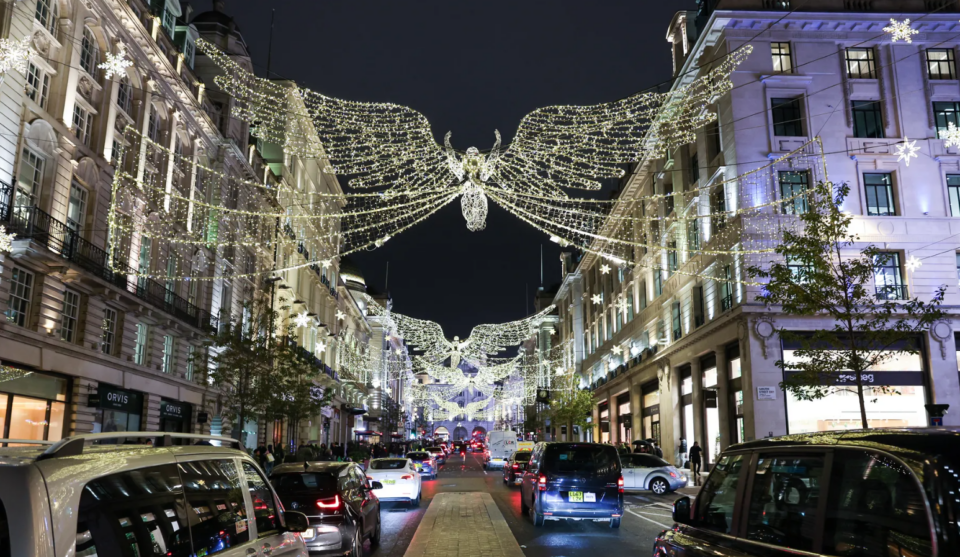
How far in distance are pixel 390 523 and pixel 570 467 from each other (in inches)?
174

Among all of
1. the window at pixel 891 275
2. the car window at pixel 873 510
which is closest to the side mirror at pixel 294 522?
the car window at pixel 873 510

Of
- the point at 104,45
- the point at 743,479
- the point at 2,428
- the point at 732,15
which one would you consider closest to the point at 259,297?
the point at 104,45

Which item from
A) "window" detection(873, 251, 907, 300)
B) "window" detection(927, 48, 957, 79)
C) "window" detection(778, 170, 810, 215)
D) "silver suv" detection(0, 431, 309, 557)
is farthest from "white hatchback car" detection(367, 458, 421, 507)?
"window" detection(927, 48, 957, 79)

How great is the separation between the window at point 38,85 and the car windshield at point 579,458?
16866 millimetres

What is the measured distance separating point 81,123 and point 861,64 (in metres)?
30.1

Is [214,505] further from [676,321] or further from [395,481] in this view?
[676,321]

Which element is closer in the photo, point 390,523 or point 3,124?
point 390,523

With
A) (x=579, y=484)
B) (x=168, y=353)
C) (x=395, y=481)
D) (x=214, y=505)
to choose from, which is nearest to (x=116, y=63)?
(x=168, y=353)

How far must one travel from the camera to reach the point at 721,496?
17.9 ft

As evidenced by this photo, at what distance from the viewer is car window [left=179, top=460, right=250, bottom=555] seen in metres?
4.30

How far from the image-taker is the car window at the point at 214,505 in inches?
169

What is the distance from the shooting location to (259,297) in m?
43.2

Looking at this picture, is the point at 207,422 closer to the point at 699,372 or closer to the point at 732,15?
the point at 699,372

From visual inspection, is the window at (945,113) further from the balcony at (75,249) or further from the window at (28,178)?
the window at (28,178)
